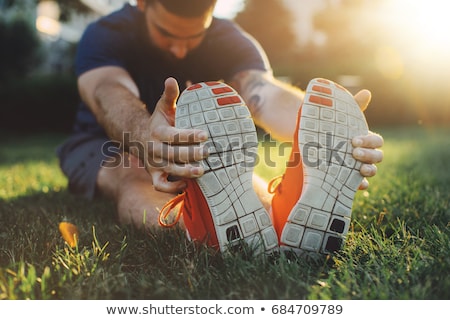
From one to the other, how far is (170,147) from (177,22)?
38.7 inches

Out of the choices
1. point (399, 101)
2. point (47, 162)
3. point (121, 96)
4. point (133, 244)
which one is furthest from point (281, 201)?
point (399, 101)

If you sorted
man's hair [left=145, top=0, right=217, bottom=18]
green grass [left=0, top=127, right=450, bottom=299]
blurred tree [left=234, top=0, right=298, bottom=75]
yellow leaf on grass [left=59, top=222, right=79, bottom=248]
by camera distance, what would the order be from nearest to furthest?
1. green grass [left=0, top=127, right=450, bottom=299]
2. yellow leaf on grass [left=59, top=222, right=79, bottom=248]
3. man's hair [left=145, top=0, right=217, bottom=18]
4. blurred tree [left=234, top=0, right=298, bottom=75]

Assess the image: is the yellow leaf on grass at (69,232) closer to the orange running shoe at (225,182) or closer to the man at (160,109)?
the man at (160,109)

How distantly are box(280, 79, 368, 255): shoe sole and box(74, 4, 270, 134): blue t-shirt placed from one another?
1.00 metres

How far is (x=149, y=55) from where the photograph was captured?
215 cm

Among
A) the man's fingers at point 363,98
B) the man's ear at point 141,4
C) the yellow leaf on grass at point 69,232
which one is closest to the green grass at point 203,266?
the yellow leaf on grass at point 69,232

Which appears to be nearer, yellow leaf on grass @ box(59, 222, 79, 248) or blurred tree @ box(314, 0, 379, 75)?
yellow leaf on grass @ box(59, 222, 79, 248)

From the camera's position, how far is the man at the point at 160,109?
1128 millimetres

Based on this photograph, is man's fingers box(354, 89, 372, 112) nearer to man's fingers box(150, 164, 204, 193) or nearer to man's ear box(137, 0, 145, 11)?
man's fingers box(150, 164, 204, 193)

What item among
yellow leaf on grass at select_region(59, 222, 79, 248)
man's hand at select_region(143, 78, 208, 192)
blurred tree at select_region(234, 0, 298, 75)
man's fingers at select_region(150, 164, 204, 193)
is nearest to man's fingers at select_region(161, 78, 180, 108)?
man's hand at select_region(143, 78, 208, 192)

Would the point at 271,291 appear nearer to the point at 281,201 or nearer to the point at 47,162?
the point at 281,201

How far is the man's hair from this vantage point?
6.08 feet

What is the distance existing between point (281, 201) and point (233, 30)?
1326 millimetres

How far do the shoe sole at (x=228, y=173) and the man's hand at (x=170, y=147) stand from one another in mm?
30
